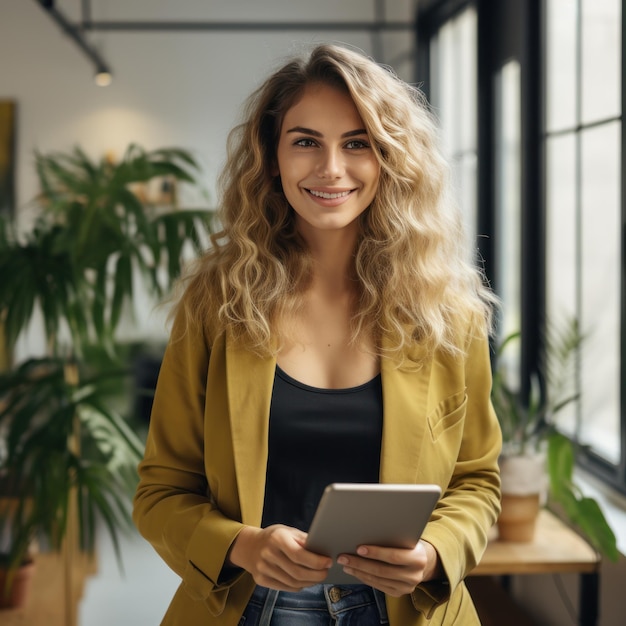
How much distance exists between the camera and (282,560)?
3.94 ft

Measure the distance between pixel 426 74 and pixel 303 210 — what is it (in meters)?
4.55

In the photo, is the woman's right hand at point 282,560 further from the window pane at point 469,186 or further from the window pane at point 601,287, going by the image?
the window pane at point 469,186

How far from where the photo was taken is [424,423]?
4.55 feet

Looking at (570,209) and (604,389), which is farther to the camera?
(570,209)

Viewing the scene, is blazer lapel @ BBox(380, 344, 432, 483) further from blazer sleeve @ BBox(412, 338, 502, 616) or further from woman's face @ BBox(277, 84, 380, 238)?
woman's face @ BBox(277, 84, 380, 238)

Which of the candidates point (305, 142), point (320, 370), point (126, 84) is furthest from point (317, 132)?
point (126, 84)

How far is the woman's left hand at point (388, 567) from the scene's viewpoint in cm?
120

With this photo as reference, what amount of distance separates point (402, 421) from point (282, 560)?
0.96ft

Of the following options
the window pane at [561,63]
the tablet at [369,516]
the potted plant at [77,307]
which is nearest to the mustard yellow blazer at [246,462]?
the tablet at [369,516]

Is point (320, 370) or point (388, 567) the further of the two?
point (320, 370)

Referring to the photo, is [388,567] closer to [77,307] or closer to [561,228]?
[77,307]

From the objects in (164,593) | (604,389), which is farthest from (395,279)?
(164,593)

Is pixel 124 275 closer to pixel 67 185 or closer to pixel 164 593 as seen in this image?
pixel 67 185

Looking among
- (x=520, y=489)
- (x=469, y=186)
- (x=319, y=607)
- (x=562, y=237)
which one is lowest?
(x=520, y=489)
